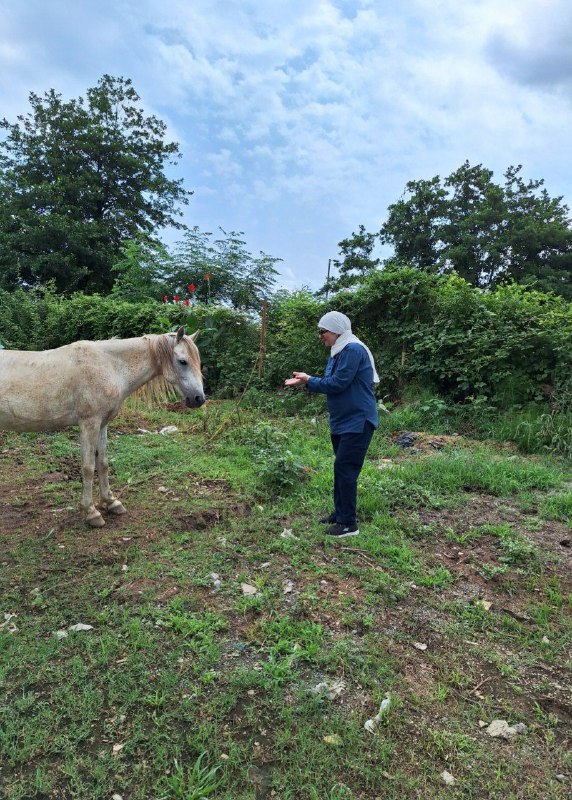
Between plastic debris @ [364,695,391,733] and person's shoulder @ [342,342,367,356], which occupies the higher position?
person's shoulder @ [342,342,367,356]

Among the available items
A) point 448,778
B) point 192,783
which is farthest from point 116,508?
point 448,778

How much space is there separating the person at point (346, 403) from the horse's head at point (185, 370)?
816 mm

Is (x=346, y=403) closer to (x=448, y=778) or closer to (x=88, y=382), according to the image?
(x=88, y=382)

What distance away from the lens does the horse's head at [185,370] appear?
388 cm

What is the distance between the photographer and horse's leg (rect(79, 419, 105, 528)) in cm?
380

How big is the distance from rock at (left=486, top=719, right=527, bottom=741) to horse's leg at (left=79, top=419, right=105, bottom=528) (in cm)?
316

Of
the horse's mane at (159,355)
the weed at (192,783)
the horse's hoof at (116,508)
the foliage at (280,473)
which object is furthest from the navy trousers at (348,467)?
the weed at (192,783)

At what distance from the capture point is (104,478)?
160 inches

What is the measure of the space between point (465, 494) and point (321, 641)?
264 cm

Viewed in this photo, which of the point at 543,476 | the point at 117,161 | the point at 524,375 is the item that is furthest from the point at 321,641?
the point at 117,161

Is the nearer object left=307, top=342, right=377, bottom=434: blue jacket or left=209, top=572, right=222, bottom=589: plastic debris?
left=209, top=572, right=222, bottom=589: plastic debris

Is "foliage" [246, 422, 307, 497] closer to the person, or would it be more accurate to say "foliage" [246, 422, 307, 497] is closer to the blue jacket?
the person

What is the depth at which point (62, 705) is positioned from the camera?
209cm

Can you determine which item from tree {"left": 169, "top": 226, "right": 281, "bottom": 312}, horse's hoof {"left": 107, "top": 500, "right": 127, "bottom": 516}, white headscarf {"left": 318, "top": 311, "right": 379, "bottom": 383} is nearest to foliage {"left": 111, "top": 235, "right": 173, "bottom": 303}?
tree {"left": 169, "top": 226, "right": 281, "bottom": 312}
